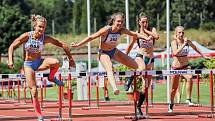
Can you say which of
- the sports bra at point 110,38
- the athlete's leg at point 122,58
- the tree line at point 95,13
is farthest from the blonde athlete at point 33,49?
the tree line at point 95,13

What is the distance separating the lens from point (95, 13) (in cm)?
13325

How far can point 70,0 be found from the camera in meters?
162

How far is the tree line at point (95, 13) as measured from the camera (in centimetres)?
6888

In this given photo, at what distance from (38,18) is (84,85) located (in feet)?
43.3

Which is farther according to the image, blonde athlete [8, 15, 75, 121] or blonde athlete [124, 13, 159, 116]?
blonde athlete [124, 13, 159, 116]

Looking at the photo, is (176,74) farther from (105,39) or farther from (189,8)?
(189,8)

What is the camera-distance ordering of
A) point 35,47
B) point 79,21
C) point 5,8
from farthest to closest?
point 79,21 < point 5,8 < point 35,47

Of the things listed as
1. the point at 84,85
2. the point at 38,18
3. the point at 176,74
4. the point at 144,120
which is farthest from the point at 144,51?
the point at 84,85

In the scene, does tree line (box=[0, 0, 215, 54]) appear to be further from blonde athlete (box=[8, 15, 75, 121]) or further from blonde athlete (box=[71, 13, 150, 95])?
blonde athlete (box=[8, 15, 75, 121])

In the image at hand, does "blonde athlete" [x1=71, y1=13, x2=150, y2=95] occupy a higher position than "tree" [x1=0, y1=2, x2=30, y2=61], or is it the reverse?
"tree" [x1=0, y1=2, x2=30, y2=61]

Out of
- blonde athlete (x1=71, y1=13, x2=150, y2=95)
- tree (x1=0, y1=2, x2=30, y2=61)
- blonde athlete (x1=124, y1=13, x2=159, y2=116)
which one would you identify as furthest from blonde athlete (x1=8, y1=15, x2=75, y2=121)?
tree (x1=0, y1=2, x2=30, y2=61)

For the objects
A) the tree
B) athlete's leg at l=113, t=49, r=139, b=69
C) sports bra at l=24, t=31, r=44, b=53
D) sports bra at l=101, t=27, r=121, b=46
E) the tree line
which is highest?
the tree line

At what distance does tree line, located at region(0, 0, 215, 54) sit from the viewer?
226 feet

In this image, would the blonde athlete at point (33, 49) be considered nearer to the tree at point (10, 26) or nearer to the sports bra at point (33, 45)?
the sports bra at point (33, 45)
